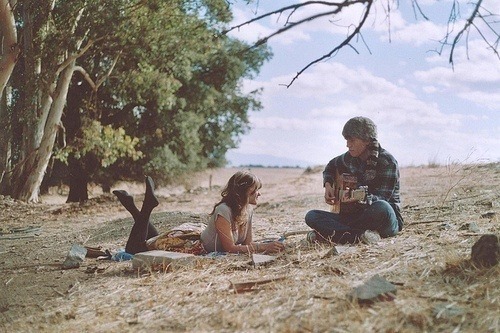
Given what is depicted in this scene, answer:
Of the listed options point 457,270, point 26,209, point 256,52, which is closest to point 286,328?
point 457,270

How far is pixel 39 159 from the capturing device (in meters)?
13.8

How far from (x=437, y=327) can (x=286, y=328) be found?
78 cm

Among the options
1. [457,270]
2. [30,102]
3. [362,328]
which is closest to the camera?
[362,328]

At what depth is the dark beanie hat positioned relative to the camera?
5277 mm

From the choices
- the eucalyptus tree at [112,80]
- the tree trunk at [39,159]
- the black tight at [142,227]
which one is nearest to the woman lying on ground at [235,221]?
Result: the black tight at [142,227]

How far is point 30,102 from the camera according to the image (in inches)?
531

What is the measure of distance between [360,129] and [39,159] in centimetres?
1075

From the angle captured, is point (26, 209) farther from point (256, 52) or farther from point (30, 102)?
point (256, 52)

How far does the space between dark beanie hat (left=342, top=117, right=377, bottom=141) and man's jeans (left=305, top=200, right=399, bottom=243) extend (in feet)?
2.23

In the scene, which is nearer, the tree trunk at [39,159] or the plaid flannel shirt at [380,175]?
the plaid flannel shirt at [380,175]

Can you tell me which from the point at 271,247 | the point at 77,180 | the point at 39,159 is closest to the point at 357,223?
the point at 271,247

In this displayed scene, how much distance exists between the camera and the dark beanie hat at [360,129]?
5277 mm

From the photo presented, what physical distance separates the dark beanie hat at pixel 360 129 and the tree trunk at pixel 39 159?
10499 millimetres

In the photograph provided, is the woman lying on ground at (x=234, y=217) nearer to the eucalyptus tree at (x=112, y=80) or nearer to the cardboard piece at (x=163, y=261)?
the cardboard piece at (x=163, y=261)
